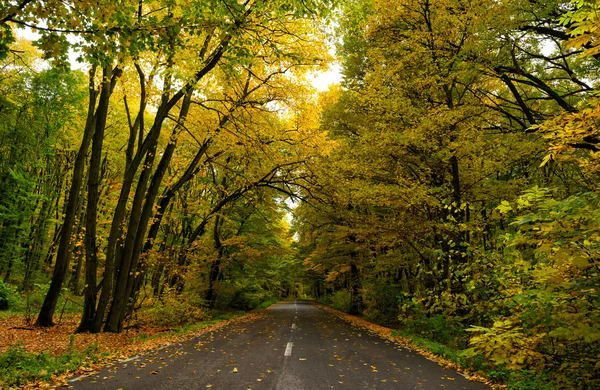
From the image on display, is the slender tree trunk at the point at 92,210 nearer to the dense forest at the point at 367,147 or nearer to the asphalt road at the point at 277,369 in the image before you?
the dense forest at the point at 367,147

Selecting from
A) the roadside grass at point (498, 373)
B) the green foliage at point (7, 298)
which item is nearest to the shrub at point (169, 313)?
the green foliage at point (7, 298)

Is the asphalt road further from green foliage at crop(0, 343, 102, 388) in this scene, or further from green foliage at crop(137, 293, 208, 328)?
green foliage at crop(137, 293, 208, 328)

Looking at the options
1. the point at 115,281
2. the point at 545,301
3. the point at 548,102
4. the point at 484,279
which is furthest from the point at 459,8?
the point at 115,281

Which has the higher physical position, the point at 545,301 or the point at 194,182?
the point at 194,182

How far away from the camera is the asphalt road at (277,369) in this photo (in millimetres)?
5754

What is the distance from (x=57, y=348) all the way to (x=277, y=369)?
18.4 ft

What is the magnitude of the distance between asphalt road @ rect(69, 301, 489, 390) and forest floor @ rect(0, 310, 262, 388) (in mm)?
588

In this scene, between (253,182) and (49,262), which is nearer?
(253,182)

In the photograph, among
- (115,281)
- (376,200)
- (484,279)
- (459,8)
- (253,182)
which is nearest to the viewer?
(484,279)

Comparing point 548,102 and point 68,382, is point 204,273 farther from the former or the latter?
point 548,102

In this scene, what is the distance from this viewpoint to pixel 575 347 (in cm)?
533

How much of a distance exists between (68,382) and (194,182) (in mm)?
17067

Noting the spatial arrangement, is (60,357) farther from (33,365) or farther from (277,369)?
(277,369)

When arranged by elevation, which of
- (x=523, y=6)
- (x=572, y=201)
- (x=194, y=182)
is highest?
(x=523, y=6)
